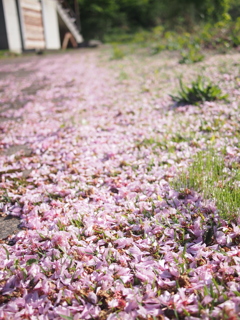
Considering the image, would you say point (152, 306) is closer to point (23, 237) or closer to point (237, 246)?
point (237, 246)

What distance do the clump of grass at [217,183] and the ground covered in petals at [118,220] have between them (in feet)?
0.13

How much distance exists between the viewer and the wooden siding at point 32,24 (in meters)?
19.7

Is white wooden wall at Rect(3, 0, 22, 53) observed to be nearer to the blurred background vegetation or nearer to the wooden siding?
the wooden siding

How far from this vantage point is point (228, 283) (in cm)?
177

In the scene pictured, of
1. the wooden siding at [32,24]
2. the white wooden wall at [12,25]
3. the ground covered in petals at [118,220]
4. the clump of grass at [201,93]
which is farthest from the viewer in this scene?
the wooden siding at [32,24]

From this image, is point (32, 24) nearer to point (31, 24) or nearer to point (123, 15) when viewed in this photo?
point (31, 24)

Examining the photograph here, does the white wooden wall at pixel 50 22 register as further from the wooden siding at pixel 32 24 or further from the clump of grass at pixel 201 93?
the clump of grass at pixel 201 93

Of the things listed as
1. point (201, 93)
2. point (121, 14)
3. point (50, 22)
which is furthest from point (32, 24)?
point (121, 14)

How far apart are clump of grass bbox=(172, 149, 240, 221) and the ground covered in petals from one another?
0.04m

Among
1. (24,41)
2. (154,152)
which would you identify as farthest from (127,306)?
(24,41)

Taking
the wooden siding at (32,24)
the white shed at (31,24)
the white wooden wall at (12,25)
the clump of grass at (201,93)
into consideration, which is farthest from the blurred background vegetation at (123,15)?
the clump of grass at (201,93)

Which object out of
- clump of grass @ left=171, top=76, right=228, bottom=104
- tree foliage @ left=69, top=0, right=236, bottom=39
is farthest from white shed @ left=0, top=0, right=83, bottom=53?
clump of grass @ left=171, top=76, right=228, bottom=104

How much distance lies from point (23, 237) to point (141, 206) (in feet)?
3.50

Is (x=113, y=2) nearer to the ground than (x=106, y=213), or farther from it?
farther from it
